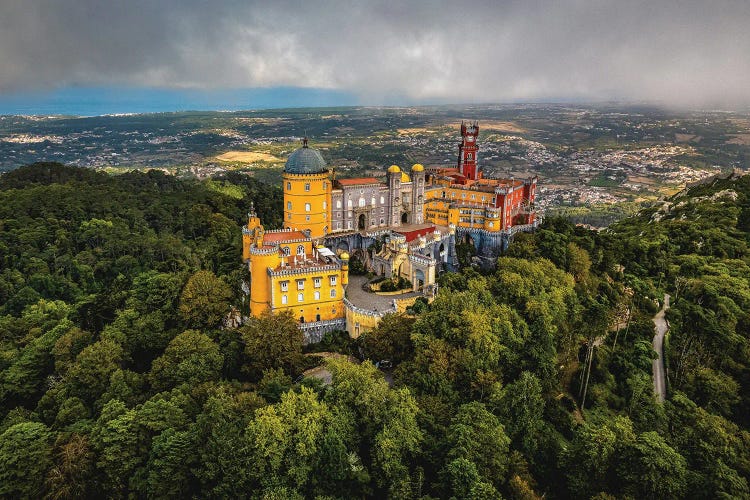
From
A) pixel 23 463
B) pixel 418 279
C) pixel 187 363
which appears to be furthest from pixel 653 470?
pixel 23 463

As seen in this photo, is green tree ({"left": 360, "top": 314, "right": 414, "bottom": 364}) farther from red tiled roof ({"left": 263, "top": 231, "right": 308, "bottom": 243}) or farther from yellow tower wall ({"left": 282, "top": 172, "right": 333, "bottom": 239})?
yellow tower wall ({"left": 282, "top": 172, "right": 333, "bottom": 239})

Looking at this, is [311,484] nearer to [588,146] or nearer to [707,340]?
[707,340]

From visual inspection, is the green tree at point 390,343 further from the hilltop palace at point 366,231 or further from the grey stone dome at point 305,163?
the grey stone dome at point 305,163

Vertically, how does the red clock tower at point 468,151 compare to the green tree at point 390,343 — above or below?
above

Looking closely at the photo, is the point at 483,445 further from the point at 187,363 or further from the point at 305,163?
the point at 305,163

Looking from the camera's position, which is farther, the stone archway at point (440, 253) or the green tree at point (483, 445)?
the stone archway at point (440, 253)

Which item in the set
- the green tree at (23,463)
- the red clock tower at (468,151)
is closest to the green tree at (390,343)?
the green tree at (23,463)

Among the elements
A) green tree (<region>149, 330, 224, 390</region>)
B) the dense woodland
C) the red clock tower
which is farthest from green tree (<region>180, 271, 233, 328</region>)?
the red clock tower

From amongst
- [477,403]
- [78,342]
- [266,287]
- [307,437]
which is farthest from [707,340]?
[78,342]
